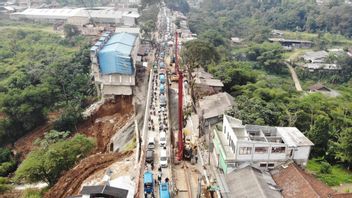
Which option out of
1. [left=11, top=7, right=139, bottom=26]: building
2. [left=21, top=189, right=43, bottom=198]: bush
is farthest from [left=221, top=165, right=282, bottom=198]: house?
[left=11, top=7, right=139, bottom=26]: building

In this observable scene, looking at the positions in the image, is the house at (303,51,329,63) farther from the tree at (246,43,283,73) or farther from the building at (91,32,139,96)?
the building at (91,32,139,96)

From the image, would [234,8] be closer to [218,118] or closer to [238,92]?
[238,92]

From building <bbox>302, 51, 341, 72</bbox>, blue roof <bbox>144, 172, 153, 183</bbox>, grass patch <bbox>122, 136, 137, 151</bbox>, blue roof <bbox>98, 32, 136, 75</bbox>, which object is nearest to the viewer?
blue roof <bbox>144, 172, 153, 183</bbox>

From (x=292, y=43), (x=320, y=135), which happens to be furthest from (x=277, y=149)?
(x=292, y=43)

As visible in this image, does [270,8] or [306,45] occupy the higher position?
[270,8]

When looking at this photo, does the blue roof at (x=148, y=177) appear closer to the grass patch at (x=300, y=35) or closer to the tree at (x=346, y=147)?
the tree at (x=346, y=147)

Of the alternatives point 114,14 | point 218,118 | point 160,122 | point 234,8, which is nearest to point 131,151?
point 160,122

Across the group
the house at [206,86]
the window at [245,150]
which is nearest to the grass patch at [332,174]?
the window at [245,150]
